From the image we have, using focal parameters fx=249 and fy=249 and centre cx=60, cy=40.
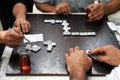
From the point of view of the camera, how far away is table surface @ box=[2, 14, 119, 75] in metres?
1.42

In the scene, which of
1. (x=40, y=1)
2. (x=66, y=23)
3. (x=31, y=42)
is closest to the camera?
(x=31, y=42)

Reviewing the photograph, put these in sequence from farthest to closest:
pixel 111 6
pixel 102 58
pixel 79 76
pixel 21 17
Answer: pixel 111 6 → pixel 21 17 → pixel 102 58 → pixel 79 76

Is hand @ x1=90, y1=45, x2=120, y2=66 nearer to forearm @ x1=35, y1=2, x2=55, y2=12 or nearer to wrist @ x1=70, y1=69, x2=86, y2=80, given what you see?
wrist @ x1=70, y1=69, x2=86, y2=80

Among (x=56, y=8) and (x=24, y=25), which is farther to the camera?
(x=56, y=8)

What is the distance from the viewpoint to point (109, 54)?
1.51 m

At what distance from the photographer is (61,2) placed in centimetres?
230

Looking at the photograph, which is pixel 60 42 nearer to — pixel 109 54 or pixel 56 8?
pixel 109 54

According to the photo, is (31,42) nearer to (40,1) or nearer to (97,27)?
(97,27)

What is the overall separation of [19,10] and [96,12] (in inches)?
25.2

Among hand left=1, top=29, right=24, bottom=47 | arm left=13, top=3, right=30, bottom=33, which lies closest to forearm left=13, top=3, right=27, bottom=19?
arm left=13, top=3, right=30, bottom=33

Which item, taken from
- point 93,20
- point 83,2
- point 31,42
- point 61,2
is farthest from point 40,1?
point 31,42

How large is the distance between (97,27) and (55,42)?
0.41 m

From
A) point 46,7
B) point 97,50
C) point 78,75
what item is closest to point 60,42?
point 97,50

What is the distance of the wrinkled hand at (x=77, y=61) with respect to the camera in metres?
1.37
